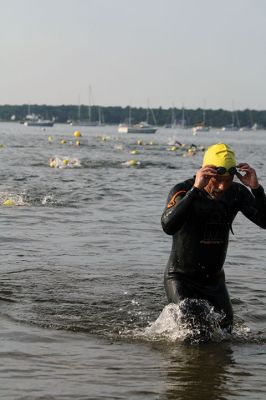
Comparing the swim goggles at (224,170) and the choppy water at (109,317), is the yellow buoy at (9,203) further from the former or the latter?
the swim goggles at (224,170)

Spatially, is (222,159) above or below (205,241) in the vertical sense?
above

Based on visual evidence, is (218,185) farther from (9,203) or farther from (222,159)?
(9,203)

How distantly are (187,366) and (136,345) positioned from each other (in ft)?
2.73

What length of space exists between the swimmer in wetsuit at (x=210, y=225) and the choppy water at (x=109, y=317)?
0.23 metres

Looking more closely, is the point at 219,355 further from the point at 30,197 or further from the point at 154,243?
the point at 30,197

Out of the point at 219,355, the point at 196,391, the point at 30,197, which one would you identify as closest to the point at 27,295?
the point at 219,355

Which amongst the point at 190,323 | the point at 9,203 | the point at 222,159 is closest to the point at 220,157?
the point at 222,159

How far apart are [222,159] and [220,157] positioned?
0.05 m

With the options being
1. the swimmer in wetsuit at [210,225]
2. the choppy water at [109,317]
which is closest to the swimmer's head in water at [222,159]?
the swimmer in wetsuit at [210,225]

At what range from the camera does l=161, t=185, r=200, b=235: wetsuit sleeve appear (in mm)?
6480

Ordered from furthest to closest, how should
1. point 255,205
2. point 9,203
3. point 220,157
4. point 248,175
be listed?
point 9,203 → point 255,205 → point 248,175 → point 220,157

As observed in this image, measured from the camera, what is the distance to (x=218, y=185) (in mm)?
6715

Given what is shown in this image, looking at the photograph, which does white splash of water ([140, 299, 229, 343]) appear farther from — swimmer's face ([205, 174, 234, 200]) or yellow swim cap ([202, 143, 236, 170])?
yellow swim cap ([202, 143, 236, 170])

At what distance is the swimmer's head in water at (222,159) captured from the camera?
661 cm
